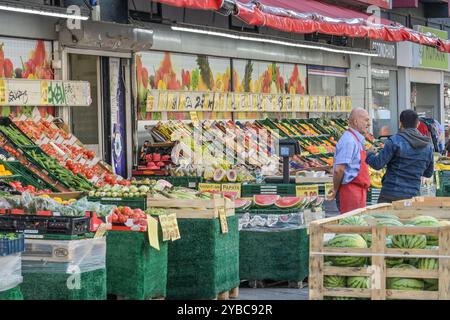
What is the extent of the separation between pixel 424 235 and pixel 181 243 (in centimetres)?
384

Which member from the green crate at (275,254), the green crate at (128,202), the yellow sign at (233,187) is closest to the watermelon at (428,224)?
the green crate at (128,202)

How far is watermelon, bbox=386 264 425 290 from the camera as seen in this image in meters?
6.33

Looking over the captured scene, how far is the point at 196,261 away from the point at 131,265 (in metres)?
1.04

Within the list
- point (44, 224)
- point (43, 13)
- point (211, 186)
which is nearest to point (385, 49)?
point (211, 186)

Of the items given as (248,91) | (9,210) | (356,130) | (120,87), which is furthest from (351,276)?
(248,91)

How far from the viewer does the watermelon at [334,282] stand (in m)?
6.50

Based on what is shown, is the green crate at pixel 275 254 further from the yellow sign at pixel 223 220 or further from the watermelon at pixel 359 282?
the watermelon at pixel 359 282

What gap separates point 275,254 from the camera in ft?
36.4

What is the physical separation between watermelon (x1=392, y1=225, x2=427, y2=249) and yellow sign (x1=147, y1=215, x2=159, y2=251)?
302 cm

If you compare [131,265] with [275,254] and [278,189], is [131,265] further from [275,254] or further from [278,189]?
[278,189]

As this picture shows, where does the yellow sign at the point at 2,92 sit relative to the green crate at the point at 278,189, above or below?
above

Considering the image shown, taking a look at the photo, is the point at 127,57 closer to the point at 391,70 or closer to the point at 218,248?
the point at 218,248

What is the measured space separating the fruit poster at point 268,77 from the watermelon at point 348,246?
1385 cm
